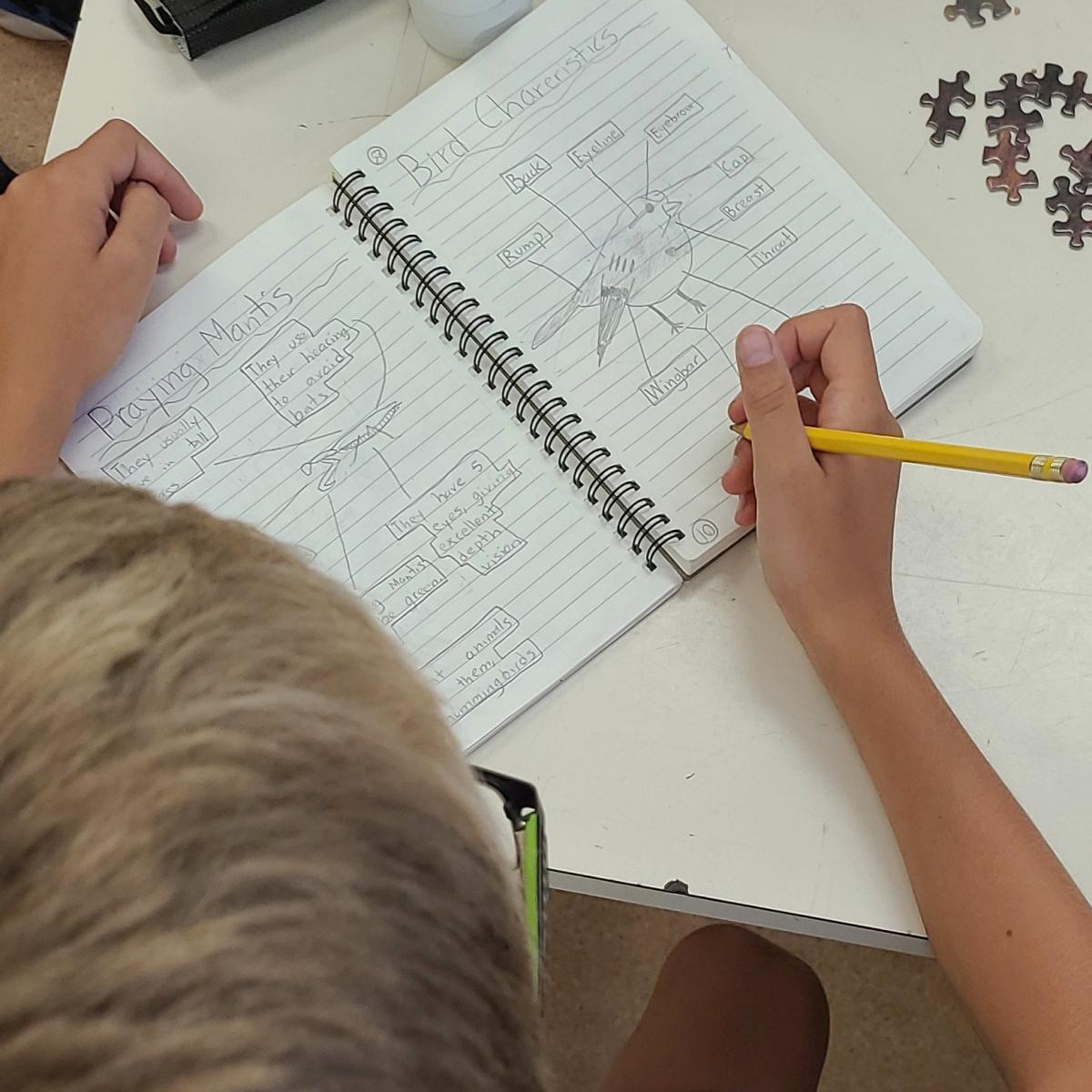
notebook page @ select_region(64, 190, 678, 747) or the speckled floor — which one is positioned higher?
notebook page @ select_region(64, 190, 678, 747)

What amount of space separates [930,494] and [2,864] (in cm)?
50

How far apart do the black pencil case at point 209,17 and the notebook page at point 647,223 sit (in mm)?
100

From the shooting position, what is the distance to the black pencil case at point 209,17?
687 millimetres

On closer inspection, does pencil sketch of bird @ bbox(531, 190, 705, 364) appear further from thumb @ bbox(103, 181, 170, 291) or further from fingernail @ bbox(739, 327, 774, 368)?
thumb @ bbox(103, 181, 170, 291)

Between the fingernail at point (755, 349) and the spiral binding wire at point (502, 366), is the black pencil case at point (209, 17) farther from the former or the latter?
the fingernail at point (755, 349)

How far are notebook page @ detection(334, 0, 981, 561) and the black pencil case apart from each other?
10cm

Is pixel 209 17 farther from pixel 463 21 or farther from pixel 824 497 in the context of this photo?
pixel 824 497

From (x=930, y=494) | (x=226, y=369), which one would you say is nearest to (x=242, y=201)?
(x=226, y=369)

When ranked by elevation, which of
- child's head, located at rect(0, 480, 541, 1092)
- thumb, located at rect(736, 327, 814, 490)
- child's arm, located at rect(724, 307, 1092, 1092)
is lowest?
child's arm, located at rect(724, 307, 1092, 1092)

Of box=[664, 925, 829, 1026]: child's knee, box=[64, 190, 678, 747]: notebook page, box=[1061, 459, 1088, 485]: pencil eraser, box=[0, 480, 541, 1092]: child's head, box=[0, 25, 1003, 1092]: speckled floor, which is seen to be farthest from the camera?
box=[0, 25, 1003, 1092]: speckled floor

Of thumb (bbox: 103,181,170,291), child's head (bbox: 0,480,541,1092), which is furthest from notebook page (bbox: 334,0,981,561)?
child's head (bbox: 0,480,541,1092)

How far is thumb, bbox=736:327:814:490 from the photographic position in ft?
1.92

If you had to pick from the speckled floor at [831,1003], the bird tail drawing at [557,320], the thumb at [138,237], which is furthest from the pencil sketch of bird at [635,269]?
the speckled floor at [831,1003]

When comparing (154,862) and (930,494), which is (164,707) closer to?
(154,862)
